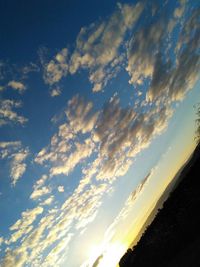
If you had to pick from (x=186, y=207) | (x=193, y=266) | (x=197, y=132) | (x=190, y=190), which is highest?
(x=197, y=132)

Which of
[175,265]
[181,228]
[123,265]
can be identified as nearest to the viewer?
[175,265]

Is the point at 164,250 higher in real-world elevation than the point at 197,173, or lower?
lower

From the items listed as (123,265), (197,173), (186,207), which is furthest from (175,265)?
(123,265)

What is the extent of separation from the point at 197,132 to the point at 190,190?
51432mm

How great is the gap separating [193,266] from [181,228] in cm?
→ 741

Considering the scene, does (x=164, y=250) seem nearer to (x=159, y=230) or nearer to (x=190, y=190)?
(x=159, y=230)

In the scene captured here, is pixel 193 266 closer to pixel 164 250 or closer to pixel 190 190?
pixel 164 250

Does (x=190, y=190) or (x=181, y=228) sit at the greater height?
(x=190, y=190)

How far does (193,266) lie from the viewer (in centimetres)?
2053

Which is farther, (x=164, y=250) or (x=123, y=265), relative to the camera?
(x=123, y=265)

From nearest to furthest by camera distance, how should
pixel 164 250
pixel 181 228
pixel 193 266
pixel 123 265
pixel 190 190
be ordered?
1. pixel 193 266
2. pixel 181 228
3. pixel 164 250
4. pixel 190 190
5. pixel 123 265

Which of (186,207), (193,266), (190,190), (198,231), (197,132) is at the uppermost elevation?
(197,132)

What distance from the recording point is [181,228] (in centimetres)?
2784

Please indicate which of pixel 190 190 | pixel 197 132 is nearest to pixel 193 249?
pixel 190 190
